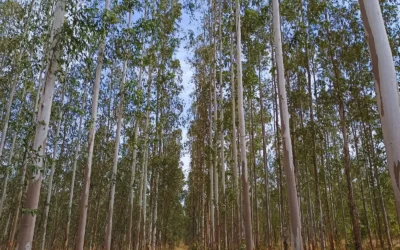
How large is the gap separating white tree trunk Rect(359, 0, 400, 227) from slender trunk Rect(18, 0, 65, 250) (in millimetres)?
4840

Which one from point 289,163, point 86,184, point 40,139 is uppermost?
point 40,139

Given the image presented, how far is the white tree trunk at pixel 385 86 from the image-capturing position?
9.01ft

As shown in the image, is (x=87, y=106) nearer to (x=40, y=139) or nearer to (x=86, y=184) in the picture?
(x=86, y=184)

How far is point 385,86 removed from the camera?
9.87ft

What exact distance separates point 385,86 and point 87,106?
54.2 feet

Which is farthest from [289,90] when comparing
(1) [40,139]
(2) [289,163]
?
(1) [40,139]

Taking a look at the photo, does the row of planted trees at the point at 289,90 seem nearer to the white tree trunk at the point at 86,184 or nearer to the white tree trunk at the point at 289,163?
the white tree trunk at the point at 289,163

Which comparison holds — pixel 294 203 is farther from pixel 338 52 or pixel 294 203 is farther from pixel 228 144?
pixel 228 144

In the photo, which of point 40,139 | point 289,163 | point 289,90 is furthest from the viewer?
point 289,90

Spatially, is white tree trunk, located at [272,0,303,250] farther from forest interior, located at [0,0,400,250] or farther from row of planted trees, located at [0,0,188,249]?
row of planted trees, located at [0,0,188,249]

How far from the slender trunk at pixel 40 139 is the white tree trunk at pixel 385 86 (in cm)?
484

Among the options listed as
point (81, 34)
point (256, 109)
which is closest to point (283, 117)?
point (81, 34)

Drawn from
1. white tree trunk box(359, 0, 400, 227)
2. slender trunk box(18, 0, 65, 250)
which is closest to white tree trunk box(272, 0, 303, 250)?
white tree trunk box(359, 0, 400, 227)

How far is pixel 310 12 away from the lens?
484 inches
